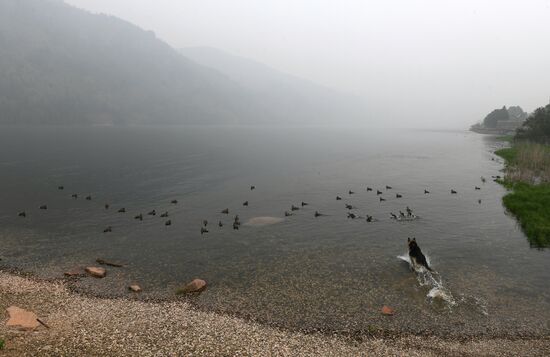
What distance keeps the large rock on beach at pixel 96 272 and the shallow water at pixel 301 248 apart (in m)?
1.10

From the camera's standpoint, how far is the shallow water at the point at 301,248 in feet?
88.8

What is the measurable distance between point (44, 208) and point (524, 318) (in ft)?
196

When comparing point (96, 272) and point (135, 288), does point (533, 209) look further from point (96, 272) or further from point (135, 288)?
point (96, 272)

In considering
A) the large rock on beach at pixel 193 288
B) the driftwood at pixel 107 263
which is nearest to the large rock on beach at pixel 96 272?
the driftwood at pixel 107 263

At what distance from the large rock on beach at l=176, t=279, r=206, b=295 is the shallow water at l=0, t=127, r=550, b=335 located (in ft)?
3.88

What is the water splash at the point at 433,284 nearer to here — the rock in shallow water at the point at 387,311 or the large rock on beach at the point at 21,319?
the rock in shallow water at the point at 387,311

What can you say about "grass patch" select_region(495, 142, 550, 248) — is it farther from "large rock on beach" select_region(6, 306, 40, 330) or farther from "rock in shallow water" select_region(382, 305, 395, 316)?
"large rock on beach" select_region(6, 306, 40, 330)

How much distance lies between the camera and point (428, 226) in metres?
47.2

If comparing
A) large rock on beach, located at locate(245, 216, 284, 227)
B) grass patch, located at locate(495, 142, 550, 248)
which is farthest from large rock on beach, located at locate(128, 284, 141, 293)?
grass patch, located at locate(495, 142, 550, 248)

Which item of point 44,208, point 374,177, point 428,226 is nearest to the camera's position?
point 428,226

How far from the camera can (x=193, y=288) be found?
1171 inches

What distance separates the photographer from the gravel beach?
21219mm

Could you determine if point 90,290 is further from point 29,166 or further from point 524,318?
point 29,166

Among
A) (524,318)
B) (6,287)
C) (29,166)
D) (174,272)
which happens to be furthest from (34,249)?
(29,166)
